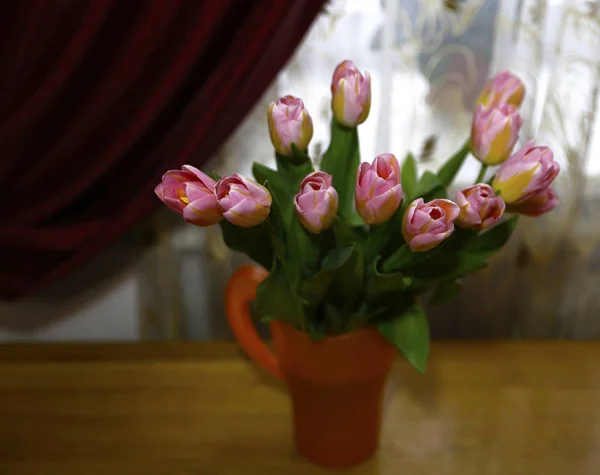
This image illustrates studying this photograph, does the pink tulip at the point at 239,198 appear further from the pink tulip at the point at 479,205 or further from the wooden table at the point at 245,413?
the wooden table at the point at 245,413

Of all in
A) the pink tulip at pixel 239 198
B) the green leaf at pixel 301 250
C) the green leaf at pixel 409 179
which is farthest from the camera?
the green leaf at pixel 409 179

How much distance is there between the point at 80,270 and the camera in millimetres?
1145

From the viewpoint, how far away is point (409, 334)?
2.35 feet

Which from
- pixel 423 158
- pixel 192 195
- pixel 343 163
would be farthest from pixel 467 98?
pixel 192 195

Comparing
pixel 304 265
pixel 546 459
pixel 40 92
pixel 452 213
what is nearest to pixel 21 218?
pixel 40 92

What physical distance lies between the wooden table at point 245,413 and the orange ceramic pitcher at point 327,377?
0.13 feet

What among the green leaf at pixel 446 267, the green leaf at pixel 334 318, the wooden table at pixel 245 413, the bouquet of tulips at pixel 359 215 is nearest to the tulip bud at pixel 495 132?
the bouquet of tulips at pixel 359 215

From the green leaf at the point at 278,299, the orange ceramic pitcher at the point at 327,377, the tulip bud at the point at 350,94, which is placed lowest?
the orange ceramic pitcher at the point at 327,377

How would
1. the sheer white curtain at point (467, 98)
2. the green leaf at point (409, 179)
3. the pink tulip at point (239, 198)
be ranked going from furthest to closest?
the sheer white curtain at point (467, 98), the green leaf at point (409, 179), the pink tulip at point (239, 198)

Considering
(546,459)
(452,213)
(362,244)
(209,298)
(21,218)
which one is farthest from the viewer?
(209,298)

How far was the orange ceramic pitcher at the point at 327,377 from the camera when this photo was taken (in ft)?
2.41

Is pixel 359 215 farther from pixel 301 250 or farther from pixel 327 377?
pixel 327 377

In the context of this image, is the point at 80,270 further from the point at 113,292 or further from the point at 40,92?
the point at 40,92

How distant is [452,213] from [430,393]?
47cm
